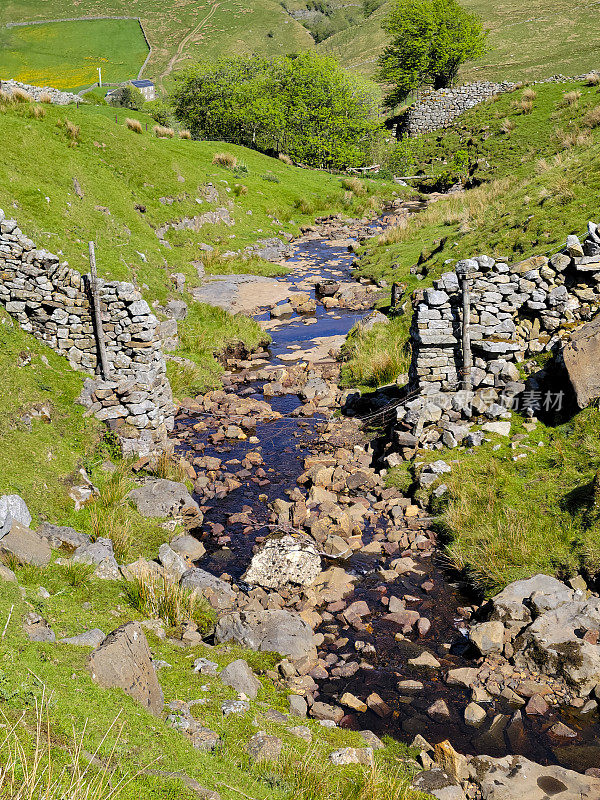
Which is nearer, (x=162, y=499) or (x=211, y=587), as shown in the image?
(x=211, y=587)

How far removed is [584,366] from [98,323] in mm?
9482

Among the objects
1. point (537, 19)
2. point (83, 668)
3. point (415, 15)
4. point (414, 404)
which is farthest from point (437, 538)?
point (537, 19)

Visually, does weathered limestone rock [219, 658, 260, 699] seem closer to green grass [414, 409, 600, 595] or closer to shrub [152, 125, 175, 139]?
green grass [414, 409, 600, 595]

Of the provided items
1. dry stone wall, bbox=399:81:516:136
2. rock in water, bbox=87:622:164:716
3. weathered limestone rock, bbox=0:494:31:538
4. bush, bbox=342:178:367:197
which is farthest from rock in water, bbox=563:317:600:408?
dry stone wall, bbox=399:81:516:136

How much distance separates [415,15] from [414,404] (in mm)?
60634

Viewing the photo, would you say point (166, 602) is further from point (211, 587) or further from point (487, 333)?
point (487, 333)

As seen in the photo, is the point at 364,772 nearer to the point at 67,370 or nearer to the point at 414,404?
the point at 414,404

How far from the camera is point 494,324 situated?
13.2 meters

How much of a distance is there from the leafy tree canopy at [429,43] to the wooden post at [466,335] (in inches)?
2178

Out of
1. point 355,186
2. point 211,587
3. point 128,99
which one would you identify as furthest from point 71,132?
point 128,99

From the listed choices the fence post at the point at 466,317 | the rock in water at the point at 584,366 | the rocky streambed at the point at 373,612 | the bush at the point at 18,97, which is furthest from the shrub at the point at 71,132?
the rock in water at the point at 584,366

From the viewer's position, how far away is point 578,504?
31.7ft

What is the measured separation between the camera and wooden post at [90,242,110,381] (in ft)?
40.2

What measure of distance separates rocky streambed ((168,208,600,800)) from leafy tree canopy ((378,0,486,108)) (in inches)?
2175
